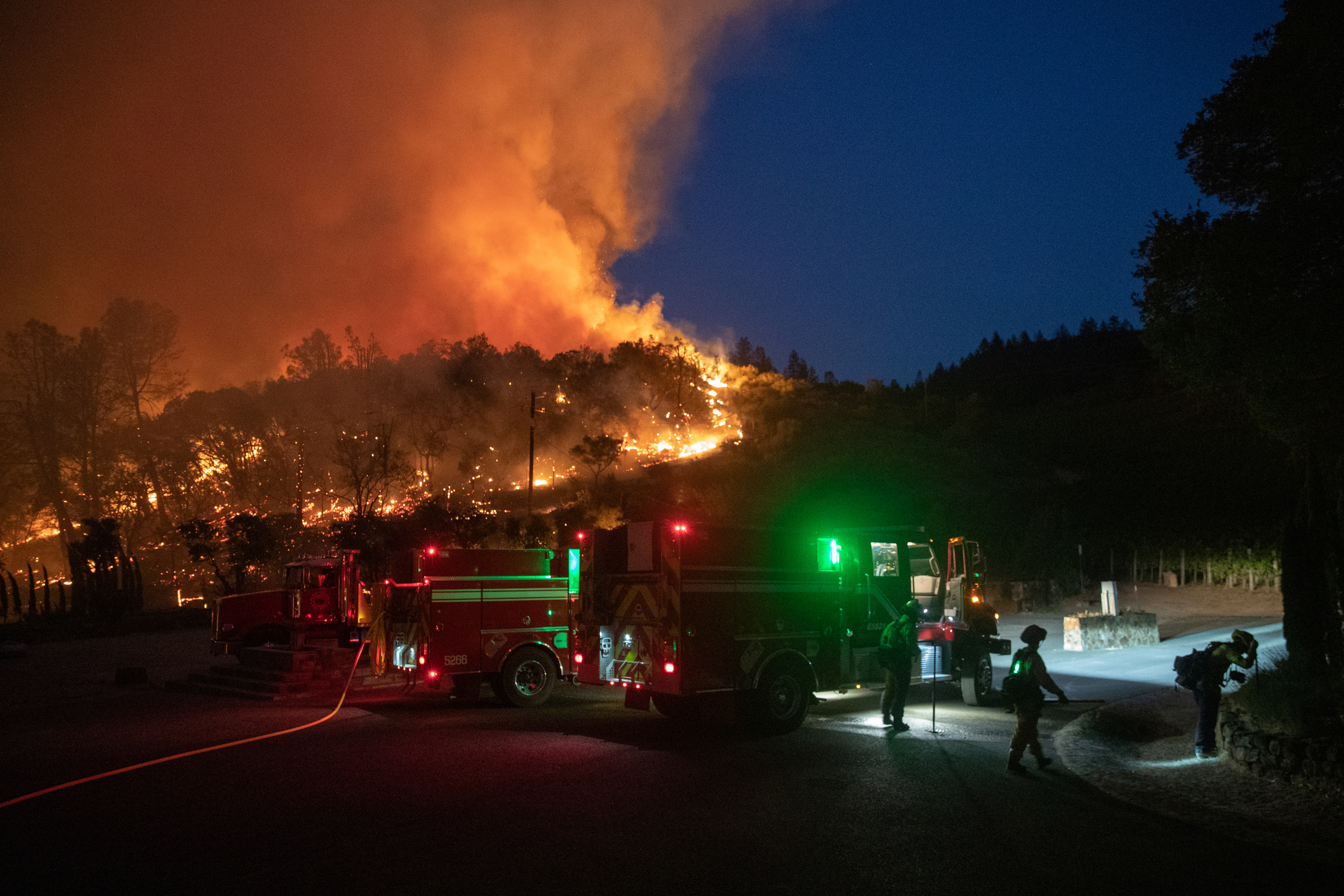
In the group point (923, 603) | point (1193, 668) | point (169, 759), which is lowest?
point (169, 759)

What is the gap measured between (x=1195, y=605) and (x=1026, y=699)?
25822 mm

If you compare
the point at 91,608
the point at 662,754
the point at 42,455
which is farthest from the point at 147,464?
the point at 662,754

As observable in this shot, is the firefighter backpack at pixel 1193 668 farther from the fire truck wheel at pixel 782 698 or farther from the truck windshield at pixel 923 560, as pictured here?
the fire truck wheel at pixel 782 698

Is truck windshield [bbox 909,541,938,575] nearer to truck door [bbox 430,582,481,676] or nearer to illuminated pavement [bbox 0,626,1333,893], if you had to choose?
illuminated pavement [bbox 0,626,1333,893]

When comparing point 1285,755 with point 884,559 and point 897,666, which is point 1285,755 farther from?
point 884,559

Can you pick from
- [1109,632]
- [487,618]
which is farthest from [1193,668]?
[1109,632]

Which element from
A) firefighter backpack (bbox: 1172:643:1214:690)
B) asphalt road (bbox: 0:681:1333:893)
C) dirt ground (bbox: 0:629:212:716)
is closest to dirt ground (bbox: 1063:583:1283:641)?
firefighter backpack (bbox: 1172:643:1214:690)

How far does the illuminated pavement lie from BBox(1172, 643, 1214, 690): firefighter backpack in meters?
1.89

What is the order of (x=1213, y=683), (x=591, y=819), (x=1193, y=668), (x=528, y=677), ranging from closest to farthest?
(x=591, y=819)
(x=1213, y=683)
(x=1193, y=668)
(x=528, y=677)

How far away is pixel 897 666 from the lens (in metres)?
11.1

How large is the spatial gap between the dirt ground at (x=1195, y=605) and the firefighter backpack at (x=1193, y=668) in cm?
1675

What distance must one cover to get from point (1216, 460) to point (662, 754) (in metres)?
65.4

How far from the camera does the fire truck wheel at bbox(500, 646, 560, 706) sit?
1408 centimetres

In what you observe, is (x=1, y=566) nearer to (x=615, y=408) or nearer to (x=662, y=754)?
(x=662, y=754)
